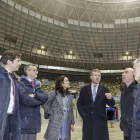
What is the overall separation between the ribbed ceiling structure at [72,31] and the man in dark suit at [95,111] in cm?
2127

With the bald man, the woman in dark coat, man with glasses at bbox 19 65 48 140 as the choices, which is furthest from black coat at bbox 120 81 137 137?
man with glasses at bbox 19 65 48 140

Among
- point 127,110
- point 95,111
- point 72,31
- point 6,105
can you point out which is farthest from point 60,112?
point 72,31

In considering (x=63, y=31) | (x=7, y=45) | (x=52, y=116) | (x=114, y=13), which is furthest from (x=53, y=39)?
(x=52, y=116)

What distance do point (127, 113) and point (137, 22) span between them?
2652 centimetres

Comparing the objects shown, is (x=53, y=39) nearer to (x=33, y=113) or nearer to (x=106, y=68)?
(x=106, y=68)

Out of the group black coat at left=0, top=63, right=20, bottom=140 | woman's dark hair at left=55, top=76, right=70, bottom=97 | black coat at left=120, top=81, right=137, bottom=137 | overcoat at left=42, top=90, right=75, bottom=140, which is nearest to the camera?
black coat at left=0, top=63, right=20, bottom=140

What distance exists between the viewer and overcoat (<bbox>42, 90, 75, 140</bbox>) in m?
3.44

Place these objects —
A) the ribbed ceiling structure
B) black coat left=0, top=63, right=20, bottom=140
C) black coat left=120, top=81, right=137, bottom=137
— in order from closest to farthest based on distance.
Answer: black coat left=0, top=63, right=20, bottom=140 → black coat left=120, top=81, right=137, bottom=137 → the ribbed ceiling structure

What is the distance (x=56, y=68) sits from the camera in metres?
30.9

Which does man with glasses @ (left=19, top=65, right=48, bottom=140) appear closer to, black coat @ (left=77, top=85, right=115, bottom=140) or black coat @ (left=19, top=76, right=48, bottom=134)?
black coat @ (left=19, top=76, right=48, bottom=134)

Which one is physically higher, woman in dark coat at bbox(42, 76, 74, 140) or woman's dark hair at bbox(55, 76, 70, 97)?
woman's dark hair at bbox(55, 76, 70, 97)

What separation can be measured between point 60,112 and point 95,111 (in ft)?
2.79

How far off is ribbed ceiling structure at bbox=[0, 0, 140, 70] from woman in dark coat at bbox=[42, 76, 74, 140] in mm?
20871

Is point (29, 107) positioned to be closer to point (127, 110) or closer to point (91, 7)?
point (127, 110)
